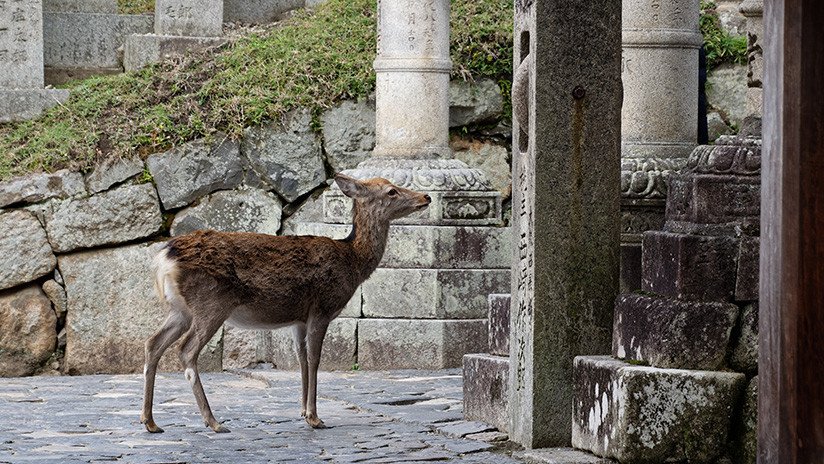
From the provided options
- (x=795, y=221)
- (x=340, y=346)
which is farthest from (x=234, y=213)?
(x=795, y=221)

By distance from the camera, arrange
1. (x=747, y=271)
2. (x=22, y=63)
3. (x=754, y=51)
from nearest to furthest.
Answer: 1. (x=747, y=271)
2. (x=754, y=51)
3. (x=22, y=63)

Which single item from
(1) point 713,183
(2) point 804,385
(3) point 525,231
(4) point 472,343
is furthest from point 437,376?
(2) point 804,385

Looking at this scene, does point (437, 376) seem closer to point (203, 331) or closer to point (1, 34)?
point (203, 331)

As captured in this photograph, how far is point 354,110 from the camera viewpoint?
11.7 metres

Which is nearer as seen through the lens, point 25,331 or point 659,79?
point 659,79

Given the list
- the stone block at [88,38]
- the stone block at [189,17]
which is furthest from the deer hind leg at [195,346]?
the stone block at [88,38]

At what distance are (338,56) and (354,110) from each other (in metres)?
0.54

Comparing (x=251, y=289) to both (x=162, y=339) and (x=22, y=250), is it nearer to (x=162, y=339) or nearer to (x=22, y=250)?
(x=162, y=339)

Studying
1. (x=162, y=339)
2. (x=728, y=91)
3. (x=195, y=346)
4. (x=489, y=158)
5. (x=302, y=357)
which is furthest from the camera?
(x=728, y=91)

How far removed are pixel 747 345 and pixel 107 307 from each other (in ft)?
20.3

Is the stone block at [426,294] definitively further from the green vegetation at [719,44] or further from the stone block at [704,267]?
the stone block at [704,267]

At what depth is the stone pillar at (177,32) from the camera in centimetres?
1225

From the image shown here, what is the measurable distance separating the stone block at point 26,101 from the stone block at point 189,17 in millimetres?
1027

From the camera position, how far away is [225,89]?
11727 millimetres
